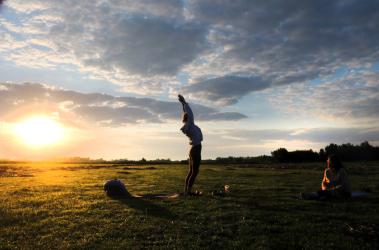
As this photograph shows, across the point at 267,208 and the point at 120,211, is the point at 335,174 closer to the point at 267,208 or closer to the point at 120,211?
the point at 267,208

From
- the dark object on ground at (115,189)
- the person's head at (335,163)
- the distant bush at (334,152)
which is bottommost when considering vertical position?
the dark object on ground at (115,189)

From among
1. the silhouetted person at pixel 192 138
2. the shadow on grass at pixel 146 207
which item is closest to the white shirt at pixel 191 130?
the silhouetted person at pixel 192 138

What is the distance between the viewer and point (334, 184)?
642 inches

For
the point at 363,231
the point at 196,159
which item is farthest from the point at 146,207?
the point at 363,231

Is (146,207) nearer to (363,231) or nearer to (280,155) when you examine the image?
(363,231)

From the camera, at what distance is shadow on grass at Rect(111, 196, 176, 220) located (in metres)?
12.6

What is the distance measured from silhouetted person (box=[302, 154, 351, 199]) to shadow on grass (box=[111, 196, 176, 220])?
255 inches

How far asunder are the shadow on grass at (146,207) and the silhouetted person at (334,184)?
6.47 meters

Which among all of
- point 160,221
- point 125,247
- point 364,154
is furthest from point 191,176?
point 364,154

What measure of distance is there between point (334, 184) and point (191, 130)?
23.3ft

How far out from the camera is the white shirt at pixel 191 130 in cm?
1738

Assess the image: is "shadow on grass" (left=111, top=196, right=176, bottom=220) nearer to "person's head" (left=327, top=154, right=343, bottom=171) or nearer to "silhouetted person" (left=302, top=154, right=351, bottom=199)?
"silhouetted person" (left=302, top=154, right=351, bottom=199)

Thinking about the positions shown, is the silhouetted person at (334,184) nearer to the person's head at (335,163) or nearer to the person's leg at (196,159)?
the person's head at (335,163)

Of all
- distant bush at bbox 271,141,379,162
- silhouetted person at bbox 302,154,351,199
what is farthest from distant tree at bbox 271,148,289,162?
silhouetted person at bbox 302,154,351,199
